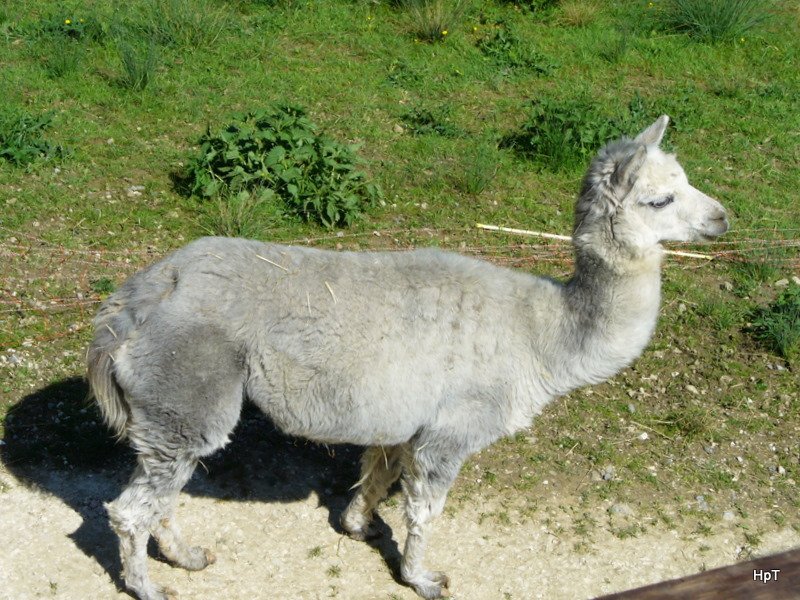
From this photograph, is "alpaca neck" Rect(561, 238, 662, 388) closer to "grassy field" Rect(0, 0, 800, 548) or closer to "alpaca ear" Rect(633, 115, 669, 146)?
"alpaca ear" Rect(633, 115, 669, 146)

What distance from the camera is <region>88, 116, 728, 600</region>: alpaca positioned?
4465mm

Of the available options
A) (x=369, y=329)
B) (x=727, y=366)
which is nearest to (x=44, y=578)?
(x=369, y=329)

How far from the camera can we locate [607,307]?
4.71 m

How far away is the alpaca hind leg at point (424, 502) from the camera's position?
479cm

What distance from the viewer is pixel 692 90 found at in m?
10.8

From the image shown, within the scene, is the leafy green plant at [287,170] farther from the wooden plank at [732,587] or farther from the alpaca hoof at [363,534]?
the wooden plank at [732,587]

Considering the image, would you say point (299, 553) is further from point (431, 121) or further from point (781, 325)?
point (431, 121)

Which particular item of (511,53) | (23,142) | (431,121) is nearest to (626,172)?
(431,121)

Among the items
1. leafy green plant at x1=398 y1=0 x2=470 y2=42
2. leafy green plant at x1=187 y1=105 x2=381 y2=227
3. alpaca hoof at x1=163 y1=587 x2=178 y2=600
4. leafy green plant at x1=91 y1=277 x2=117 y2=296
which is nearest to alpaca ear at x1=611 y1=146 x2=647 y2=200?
alpaca hoof at x1=163 y1=587 x2=178 y2=600

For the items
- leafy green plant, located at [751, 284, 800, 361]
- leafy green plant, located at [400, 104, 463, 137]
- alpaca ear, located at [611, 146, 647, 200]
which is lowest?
leafy green plant, located at [400, 104, 463, 137]

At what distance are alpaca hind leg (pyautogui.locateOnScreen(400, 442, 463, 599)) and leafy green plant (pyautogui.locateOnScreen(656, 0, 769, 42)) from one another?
28.5ft

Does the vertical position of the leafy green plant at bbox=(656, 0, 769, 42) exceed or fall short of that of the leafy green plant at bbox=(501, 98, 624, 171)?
it exceeds it

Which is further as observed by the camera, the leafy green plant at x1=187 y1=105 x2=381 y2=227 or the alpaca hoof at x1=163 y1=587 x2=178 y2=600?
the leafy green plant at x1=187 y1=105 x2=381 y2=227

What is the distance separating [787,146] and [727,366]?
3.86m
